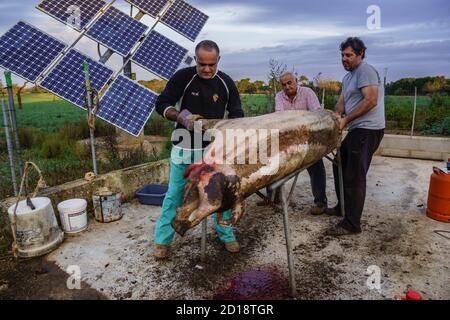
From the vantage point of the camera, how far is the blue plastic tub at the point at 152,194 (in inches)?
178

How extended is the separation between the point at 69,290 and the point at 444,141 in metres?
6.89

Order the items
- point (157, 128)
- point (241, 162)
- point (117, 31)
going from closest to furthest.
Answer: point (241, 162), point (117, 31), point (157, 128)

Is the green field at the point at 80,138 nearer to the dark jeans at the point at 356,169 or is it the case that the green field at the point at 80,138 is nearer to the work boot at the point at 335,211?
the work boot at the point at 335,211

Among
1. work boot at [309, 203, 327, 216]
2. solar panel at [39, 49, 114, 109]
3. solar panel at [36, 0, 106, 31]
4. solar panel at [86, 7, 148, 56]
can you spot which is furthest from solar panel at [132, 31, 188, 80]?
work boot at [309, 203, 327, 216]

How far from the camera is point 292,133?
2615 mm

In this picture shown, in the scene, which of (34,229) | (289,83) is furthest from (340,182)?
(34,229)

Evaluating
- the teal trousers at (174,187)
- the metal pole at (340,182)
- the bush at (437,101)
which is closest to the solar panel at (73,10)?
the teal trousers at (174,187)

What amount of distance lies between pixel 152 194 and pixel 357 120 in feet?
9.24

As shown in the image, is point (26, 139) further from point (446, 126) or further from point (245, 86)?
point (446, 126)

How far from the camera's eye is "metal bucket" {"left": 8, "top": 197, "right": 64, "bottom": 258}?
317cm

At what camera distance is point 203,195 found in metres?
2.01

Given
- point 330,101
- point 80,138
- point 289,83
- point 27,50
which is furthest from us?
point 330,101

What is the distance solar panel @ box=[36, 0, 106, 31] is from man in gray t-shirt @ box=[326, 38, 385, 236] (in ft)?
14.6
